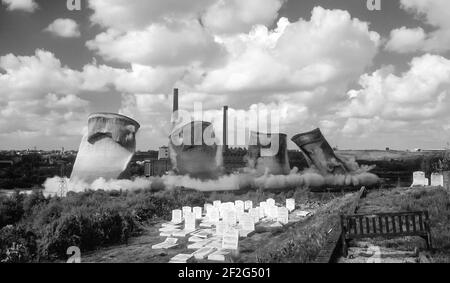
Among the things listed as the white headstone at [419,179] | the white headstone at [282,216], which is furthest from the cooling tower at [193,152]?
the white headstone at [282,216]

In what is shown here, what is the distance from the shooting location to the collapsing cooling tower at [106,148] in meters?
19.8

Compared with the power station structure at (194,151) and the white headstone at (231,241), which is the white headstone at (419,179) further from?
the white headstone at (231,241)

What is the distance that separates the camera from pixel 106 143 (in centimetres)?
2000

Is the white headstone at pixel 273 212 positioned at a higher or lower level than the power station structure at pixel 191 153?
lower

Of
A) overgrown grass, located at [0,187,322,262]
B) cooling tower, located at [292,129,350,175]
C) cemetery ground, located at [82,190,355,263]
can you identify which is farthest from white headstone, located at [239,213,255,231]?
cooling tower, located at [292,129,350,175]

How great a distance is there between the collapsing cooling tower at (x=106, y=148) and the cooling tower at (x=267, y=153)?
954 centimetres

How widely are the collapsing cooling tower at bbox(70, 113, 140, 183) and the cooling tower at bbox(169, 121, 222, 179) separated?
159 inches

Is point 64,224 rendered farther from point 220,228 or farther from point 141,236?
point 220,228

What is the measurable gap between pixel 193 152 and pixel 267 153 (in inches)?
222

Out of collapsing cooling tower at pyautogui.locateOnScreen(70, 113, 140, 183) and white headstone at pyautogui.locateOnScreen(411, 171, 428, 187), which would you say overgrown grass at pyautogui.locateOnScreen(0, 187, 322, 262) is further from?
white headstone at pyautogui.locateOnScreen(411, 171, 428, 187)

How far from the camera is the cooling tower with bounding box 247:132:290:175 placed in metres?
27.0

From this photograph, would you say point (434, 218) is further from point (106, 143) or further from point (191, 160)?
point (191, 160)

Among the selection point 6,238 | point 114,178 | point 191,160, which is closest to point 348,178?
point 191,160

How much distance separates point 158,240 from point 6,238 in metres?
3.09
